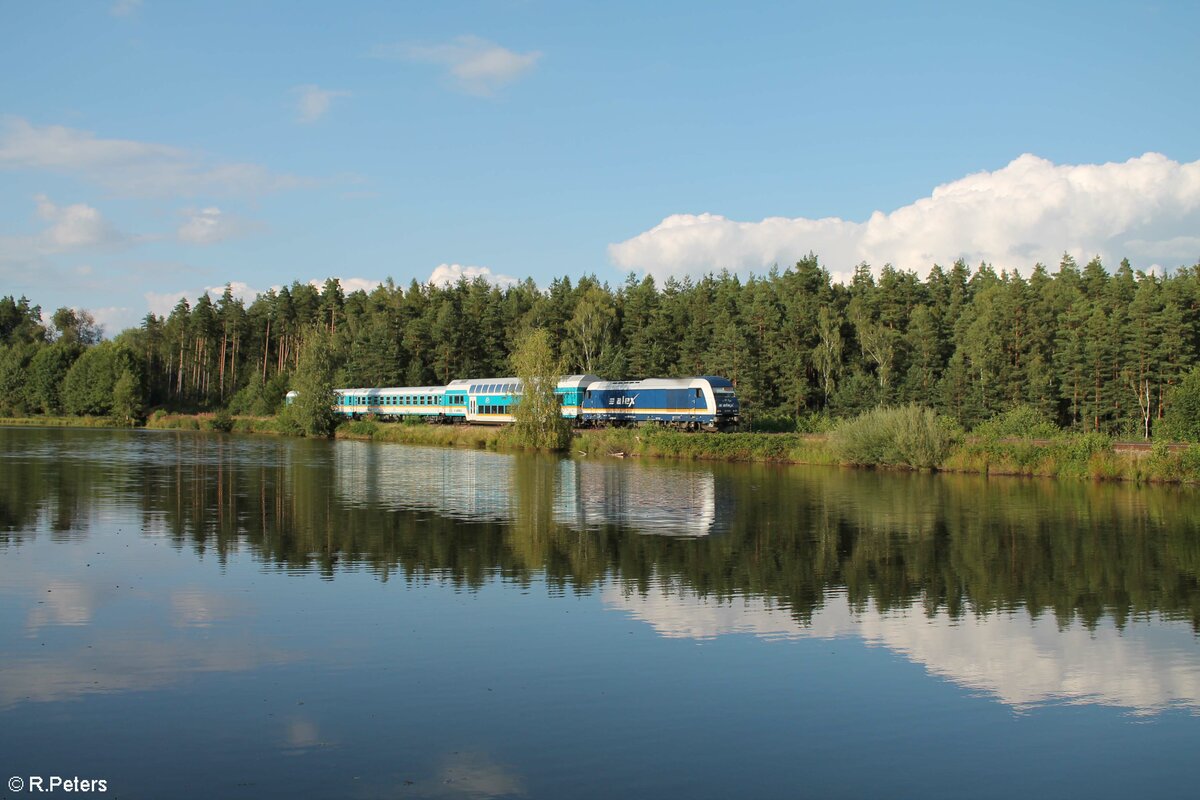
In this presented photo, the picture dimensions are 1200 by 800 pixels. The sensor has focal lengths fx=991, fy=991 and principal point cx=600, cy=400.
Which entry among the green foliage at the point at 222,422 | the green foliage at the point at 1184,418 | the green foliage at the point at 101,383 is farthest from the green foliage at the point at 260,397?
the green foliage at the point at 1184,418

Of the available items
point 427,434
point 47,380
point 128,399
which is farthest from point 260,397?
point 427,434

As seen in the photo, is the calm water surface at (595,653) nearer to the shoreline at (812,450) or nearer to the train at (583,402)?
the shoreline at (812,450)

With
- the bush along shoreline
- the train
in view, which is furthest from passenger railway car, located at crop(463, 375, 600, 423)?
the bush along shoreline

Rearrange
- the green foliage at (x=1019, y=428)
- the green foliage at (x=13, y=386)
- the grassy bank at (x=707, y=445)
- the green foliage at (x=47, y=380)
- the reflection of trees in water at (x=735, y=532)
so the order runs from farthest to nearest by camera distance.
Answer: the green foliage at (x=13, y=386)
the green foliage at (x=47, y=380)
the grassy bank at (x=707, y=445)
the green foliage at (x=1019, y=428)
the reflection of trees in water at (x=735, y=532)

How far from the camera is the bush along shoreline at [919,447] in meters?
44.5

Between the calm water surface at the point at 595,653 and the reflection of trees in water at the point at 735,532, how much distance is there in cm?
17

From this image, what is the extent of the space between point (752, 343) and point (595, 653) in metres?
65.1

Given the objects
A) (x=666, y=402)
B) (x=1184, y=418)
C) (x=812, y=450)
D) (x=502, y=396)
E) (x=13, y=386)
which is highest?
(x=13, y=386)

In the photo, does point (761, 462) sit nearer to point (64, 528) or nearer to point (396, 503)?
point (396, 503)

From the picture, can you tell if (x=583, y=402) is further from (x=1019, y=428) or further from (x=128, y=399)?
(x=128, y=399)

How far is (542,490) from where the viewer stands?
3909 centimetres

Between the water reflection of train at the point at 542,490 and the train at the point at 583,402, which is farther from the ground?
the train at the point at 583,402

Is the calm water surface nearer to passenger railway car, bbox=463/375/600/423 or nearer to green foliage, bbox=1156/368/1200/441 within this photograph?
green foliage, bbox=1156/368/1200/441

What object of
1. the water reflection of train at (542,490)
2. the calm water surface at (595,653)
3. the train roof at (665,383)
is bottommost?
the calm water surface at (595,653)
